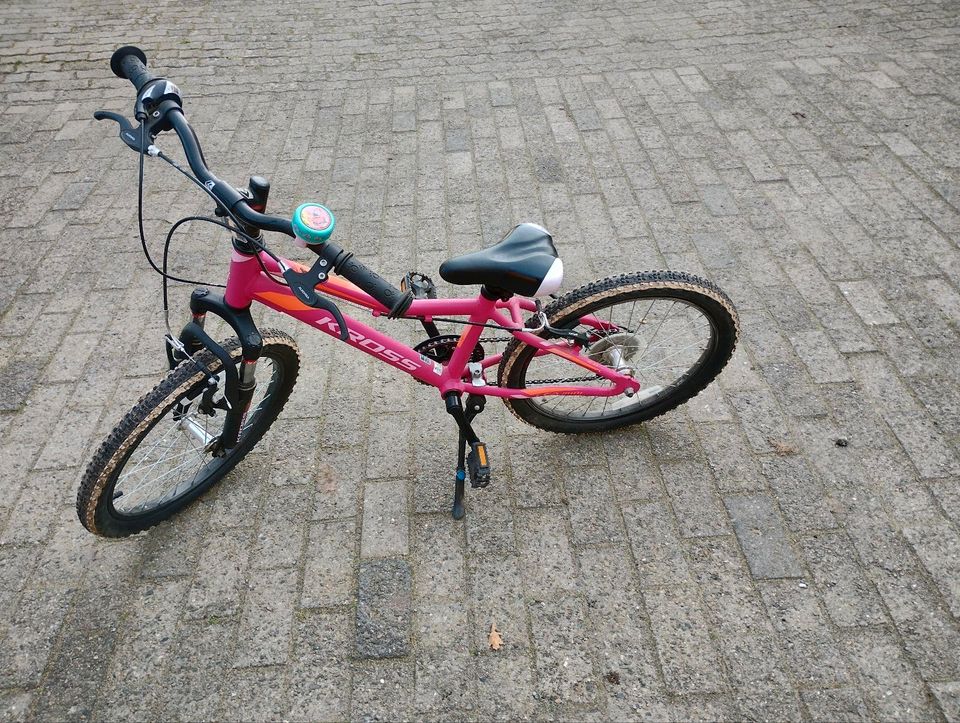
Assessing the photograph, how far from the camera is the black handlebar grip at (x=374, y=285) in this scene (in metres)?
2.04

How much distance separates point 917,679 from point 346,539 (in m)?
2.20

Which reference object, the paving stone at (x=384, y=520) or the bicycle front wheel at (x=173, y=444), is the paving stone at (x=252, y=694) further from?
the bicycle front wheel at (x=173, y=444)

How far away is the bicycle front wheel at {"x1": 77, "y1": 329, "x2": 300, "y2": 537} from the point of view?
2.48 m

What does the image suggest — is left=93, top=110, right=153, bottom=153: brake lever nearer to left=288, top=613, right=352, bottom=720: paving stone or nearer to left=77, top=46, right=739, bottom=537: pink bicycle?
left=77, top=46, right=739, bottom=537: pink bicycle

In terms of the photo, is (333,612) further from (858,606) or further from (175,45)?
(175,45)

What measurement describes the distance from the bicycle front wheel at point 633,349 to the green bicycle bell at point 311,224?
1051 millimetres

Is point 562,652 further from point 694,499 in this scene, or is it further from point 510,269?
point 510,269

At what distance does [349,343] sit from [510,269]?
0.68m

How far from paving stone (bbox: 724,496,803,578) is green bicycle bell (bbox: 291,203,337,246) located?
2.10m

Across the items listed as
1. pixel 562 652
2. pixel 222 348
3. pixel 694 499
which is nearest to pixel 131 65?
pixel 222 348

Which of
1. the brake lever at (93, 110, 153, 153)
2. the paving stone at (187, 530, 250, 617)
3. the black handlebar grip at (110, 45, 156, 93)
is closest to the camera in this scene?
the brake lever at (93, 110, 153, 153)

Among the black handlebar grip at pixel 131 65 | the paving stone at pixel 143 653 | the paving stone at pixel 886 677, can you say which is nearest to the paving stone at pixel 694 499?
the paving stone at pixel 886 677

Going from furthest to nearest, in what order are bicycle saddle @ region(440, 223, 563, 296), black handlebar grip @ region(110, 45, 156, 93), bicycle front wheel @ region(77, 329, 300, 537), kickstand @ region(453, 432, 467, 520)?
kickstand @ region(453, 432, 467, 520) < bicycle front wheel @ region(77, 329, 300, 537) < bicycle saddle @ region(440, 223, 563, 296) < black handlebar grip @ region(110, 45, 156, 93)

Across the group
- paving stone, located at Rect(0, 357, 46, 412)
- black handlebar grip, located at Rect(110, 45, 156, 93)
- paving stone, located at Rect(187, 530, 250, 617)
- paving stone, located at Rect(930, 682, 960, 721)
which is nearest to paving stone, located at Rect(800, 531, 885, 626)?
paving stone, located at Rect(930, 682, 960, 721)
